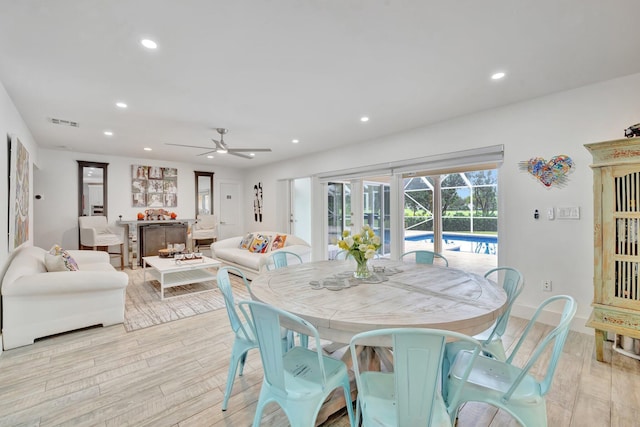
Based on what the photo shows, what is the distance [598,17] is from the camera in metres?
1.79

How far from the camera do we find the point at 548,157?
3.00 m

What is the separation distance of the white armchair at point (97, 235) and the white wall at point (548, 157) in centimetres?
634

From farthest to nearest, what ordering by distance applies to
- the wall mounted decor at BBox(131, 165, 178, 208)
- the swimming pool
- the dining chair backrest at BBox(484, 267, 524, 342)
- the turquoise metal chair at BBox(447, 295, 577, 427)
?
1. the wall mounted decor at BBox(131, 165, 178, 208)
2. the swimming pool
3. the dining chair backrest at BBox(484, 267, 524, 342)
4. the turquoise metal chair at BBox(447, 295, 577, 427)

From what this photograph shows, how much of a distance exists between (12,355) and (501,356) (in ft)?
12.7

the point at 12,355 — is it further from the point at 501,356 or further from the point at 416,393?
the point at 501,356

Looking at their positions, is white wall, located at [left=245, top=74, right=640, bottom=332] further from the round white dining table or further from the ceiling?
the round white dining table

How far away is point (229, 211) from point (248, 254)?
314 cm

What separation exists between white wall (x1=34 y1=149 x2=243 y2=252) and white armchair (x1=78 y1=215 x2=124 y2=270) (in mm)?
230

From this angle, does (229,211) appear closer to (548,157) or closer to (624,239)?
(548,157)

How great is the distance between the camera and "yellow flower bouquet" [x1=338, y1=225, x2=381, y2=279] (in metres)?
2.00

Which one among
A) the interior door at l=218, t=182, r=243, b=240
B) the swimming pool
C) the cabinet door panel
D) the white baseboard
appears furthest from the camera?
the interior door at l=218, t=182, r=243, b=240

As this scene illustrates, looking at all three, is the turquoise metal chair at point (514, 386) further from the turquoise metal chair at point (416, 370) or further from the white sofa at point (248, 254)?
the white sofa at point (248, 254)

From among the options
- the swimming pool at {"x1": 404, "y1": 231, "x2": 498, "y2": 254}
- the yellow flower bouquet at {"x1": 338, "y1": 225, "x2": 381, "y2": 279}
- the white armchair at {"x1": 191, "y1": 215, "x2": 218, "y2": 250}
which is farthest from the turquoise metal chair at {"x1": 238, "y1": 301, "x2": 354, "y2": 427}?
the white armchair at {"x1": 191, "y1": 215, "x2": 218, "y2": 250}

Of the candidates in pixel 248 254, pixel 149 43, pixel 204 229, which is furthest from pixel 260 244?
pixel 149 43
